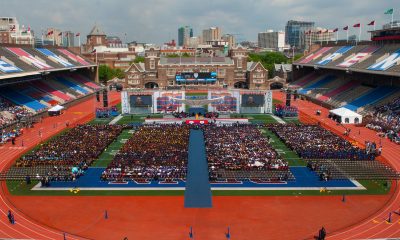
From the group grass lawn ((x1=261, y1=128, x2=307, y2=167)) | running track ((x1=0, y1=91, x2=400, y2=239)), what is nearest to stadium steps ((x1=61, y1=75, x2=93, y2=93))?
running track ((x1=0, y1=91, x2=400, y2=239))

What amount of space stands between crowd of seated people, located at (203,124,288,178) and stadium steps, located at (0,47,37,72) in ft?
113

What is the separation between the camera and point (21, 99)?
197 feet

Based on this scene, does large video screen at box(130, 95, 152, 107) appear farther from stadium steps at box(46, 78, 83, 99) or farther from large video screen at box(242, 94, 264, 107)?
stadium steps at box(46, 78, 83, 99)

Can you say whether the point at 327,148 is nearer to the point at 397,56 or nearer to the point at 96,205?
the point at 96,205

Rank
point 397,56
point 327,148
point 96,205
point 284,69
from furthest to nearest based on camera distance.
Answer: point 284,69, point 397,56, point 327,148, point 96,205

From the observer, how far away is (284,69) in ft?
364

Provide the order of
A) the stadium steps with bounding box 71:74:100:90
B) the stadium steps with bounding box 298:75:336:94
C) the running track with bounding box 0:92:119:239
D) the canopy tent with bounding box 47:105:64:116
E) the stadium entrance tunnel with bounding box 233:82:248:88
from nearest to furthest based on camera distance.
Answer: the running track with bounding box 0:92:119:239
the canopy tent with bounding box 47:105:64:116
the stadium steps with bounding box 298:75:336:94
the stadium steps with bounding box 71:74:100:90
the stadium entrance tunnel with bounding box 233:82:248:88

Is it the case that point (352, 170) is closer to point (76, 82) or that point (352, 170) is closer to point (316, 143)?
point (316, 143)

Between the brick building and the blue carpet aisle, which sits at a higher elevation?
the brick building

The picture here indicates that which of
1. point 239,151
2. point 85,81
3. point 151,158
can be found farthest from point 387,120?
point 85,81

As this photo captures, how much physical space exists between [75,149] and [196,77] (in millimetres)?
62252

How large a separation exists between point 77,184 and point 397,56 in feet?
171

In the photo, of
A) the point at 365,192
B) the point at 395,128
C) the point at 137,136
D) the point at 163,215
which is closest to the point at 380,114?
the point at 395,128

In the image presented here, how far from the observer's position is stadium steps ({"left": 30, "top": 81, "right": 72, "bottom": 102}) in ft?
→ 232
